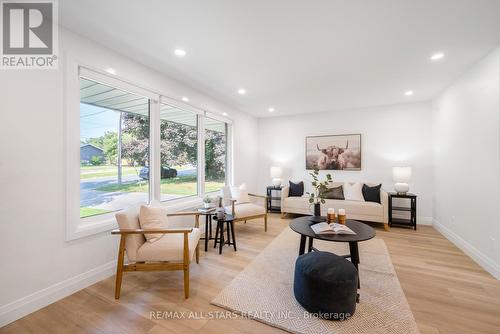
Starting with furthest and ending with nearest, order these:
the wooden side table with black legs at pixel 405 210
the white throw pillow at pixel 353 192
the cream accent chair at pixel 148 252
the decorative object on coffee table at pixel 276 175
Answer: the decorative object on coffee table at pixel 276 175
the white throw pillow at pixel 353 192
the wooden side table with black legs at pixel 405 210
the cream accent chair at pixel 148 252

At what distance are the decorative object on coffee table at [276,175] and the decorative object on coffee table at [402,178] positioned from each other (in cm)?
251

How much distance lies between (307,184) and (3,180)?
5.24 m

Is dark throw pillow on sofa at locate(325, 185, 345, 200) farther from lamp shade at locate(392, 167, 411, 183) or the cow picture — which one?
lamp shade at locate(392, 167, 411, 183)

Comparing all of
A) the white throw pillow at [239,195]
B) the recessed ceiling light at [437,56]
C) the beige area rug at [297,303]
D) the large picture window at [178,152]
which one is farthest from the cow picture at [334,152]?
the large picture window at [178,152]

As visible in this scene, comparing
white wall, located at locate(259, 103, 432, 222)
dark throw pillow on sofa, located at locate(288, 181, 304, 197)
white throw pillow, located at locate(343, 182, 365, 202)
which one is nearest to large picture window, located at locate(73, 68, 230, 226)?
dark throw pillow on sofa, located at locate(288, 181, 304, 197)

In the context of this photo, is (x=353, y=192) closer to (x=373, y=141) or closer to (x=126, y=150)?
(x=373, y=141)

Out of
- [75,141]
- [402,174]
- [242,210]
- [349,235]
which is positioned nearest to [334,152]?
[402,174]

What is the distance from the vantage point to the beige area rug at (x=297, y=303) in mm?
1664

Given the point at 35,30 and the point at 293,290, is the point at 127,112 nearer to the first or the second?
the point at 35,30

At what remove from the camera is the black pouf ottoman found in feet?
5.57

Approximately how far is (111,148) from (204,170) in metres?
1.69

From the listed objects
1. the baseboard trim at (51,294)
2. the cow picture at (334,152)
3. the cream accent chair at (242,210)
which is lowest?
the baseboard trim at (51,294)

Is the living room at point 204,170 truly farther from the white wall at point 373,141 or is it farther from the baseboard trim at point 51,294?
the white wall at point 373,141

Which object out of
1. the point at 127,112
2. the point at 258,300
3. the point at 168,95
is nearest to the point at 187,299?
the point at 258,300
